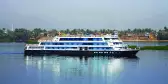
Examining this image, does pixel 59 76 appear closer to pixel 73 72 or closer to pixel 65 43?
pixel 73 72

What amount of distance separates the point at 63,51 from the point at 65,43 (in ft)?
5.83

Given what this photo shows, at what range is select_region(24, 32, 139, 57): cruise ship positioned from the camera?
73.4 m

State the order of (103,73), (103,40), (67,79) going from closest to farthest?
1. (67,79)
2. (103,73)
3. (103,40)

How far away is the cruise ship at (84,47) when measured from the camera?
241ft

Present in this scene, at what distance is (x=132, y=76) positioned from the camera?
43.7 m

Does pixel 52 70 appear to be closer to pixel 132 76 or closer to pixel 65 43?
pixel 132 76

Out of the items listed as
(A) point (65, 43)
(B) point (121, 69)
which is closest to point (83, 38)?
(A) point (65, 43)

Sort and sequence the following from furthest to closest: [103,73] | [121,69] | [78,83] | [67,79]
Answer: [121,69] → [103,73] → [67,79] → [78,83]

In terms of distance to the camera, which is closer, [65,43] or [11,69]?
[11,69]

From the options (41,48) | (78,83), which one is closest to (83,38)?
(41,48)

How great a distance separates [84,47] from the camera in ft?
247

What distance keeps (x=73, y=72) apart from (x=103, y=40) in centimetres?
2775

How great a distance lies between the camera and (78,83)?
127ft

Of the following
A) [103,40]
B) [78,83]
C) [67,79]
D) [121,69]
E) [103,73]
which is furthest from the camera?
[103,40]
